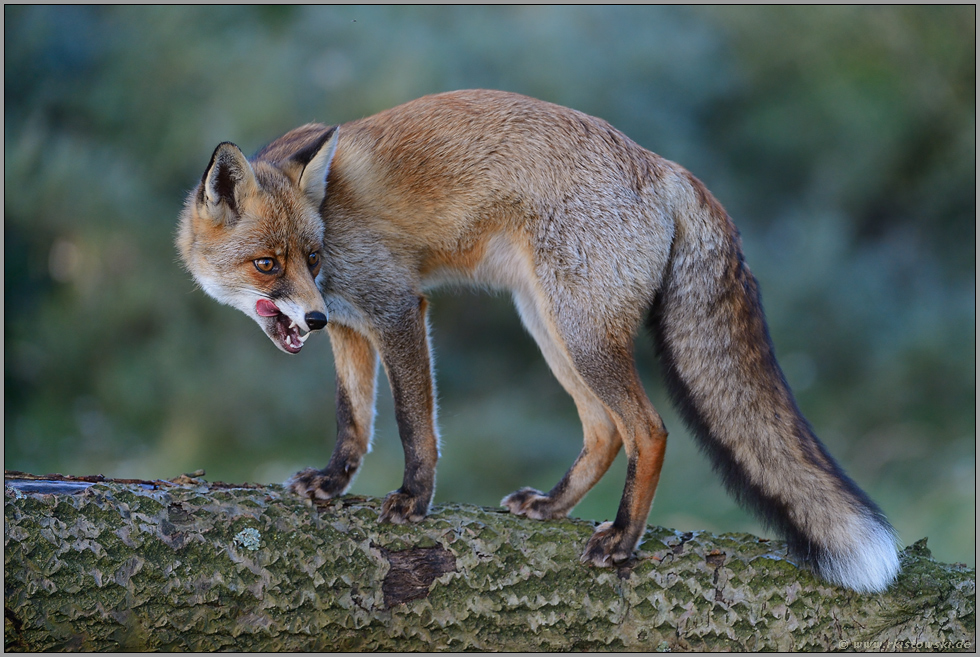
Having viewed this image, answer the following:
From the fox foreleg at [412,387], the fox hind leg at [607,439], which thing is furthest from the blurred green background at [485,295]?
the fox foreleg at [412,387]

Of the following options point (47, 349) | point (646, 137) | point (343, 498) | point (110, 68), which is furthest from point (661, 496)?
point (110, 68)

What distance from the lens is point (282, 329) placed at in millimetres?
3203

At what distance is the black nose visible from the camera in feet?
9.64

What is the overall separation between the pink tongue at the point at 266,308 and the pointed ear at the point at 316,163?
48cm

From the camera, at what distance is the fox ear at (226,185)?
3.03 m

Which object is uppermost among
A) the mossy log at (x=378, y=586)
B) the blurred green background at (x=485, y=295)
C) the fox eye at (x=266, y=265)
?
the blurred green background at (x=485, y=295)

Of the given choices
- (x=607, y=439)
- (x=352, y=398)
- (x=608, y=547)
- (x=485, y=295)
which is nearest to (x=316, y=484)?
(x=352, y=398)

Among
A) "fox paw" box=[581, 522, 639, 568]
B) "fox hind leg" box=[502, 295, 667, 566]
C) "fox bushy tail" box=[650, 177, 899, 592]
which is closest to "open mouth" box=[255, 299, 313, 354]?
"fox hind leg" box=[502, 295, 667, 566]

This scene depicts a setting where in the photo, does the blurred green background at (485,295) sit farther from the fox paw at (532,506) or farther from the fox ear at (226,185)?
the fox ear at (226,185)

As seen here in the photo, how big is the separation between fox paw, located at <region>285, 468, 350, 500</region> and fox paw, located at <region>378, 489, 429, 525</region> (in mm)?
263

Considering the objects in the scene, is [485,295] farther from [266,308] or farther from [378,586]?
[378,586]

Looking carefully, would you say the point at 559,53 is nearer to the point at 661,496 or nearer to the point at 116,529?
the point at 661,496

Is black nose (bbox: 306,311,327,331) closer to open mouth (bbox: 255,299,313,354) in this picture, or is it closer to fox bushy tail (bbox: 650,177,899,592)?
open mouth (bbox: 255,299,313,354)

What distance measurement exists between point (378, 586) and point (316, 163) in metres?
1.68
